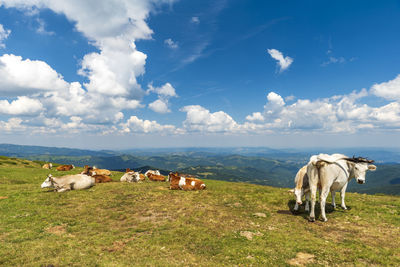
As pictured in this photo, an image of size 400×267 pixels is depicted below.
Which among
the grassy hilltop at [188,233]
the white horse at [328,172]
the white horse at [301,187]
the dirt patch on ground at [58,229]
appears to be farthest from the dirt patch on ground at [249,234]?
the dirt patch on ground at [58,229]

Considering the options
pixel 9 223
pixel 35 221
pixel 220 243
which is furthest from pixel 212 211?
pixel 9 223

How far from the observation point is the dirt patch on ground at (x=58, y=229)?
9.28 meters

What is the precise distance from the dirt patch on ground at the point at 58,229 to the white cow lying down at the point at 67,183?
8441 mm

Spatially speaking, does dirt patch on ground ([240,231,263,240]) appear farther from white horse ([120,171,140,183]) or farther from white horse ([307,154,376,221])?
white horse ([120,171,140,183])

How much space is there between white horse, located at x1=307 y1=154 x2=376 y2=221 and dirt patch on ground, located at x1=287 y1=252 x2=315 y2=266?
4.02 meters

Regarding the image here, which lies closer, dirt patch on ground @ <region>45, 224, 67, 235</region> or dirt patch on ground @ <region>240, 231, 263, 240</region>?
dirt patch on ground @ <region>240, 231, 263, 240</region>

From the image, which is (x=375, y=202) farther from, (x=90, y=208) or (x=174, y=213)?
(x=90, y=208)

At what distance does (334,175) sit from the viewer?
10961 millimetres

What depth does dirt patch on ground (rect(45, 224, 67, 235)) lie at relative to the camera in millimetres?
9279

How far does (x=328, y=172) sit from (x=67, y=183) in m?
21.0

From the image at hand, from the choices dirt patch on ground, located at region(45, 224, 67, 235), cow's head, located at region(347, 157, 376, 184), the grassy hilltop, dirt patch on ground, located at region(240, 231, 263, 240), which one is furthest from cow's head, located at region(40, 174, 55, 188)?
cow's head, located at region(347, 157, 376, 184)

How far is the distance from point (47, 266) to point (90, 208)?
22.6ft

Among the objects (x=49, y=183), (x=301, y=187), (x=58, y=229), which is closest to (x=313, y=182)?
(x=301, y=187)

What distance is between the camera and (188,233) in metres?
9.11
